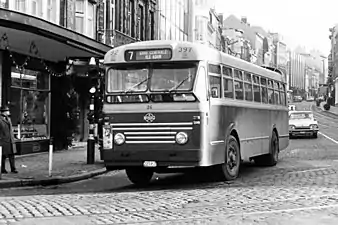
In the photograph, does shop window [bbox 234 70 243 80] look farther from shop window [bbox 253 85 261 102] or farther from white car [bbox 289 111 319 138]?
white car [bbox 289 111 319 138]

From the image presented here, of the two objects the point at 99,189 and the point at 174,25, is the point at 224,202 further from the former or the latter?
the point at 174,25

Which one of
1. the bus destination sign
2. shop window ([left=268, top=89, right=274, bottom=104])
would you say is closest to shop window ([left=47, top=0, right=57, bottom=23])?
shop window ([left=268, top=89, right=274, bottom=104])

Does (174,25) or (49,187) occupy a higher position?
(174,25)

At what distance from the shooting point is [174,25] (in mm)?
47344

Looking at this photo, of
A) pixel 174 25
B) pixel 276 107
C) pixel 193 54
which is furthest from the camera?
pixel 174 25

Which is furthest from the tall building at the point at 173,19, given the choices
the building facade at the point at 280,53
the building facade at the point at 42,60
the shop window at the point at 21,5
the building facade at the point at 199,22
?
the building facade at the point at 280,53

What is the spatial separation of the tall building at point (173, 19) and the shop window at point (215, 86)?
2809 cm

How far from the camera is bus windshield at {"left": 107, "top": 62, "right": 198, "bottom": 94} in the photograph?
11617 millimetres

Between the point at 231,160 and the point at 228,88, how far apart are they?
1708 mm

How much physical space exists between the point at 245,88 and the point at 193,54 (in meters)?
3.16

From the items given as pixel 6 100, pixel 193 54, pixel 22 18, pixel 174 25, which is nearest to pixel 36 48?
pixel 6 100

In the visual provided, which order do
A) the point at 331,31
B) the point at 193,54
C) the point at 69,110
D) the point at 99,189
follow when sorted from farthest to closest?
1. the point at 331,31
2. the point at 69,110
3. the point at 99,189
4. the point at 193,54

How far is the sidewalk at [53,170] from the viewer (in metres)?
13.4

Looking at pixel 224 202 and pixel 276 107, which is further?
pixel 276 107
